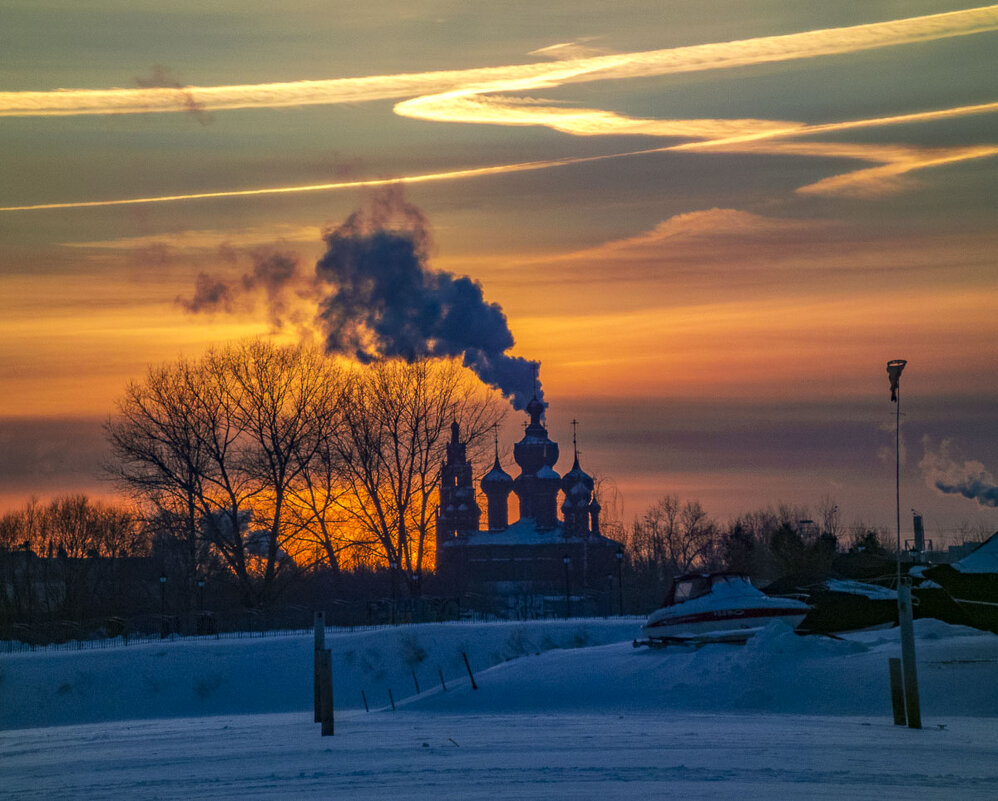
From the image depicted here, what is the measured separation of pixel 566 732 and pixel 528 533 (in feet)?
239

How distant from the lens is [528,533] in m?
93.5

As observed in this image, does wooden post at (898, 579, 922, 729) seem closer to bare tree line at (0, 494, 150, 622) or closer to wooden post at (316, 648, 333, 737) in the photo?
wooden post at (316, 648, 333, 737)

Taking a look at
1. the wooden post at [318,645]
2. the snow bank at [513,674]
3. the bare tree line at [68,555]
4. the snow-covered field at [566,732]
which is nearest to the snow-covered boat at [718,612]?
the snow bank at [513,674]

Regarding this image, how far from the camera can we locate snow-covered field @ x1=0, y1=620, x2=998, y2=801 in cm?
1567

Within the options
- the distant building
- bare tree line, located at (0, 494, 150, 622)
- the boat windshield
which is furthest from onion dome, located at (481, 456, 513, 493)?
the boat windshield

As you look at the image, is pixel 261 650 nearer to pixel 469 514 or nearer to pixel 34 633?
pixel 34 633

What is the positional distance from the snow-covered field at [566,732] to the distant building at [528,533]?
150 ft

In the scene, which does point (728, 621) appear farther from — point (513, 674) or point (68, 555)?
point (68, 555)

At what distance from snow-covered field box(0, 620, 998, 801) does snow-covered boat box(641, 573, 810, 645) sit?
1.40m

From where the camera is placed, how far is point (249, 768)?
18453 mm

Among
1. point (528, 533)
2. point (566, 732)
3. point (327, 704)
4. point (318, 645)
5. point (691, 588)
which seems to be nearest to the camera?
point (566, 732)

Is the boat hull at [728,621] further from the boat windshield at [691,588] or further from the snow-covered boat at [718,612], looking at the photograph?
the boat windshield at [691,588]

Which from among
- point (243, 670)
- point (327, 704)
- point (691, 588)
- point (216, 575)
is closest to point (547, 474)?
point (216, 575)

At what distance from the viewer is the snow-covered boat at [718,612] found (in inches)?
1144
